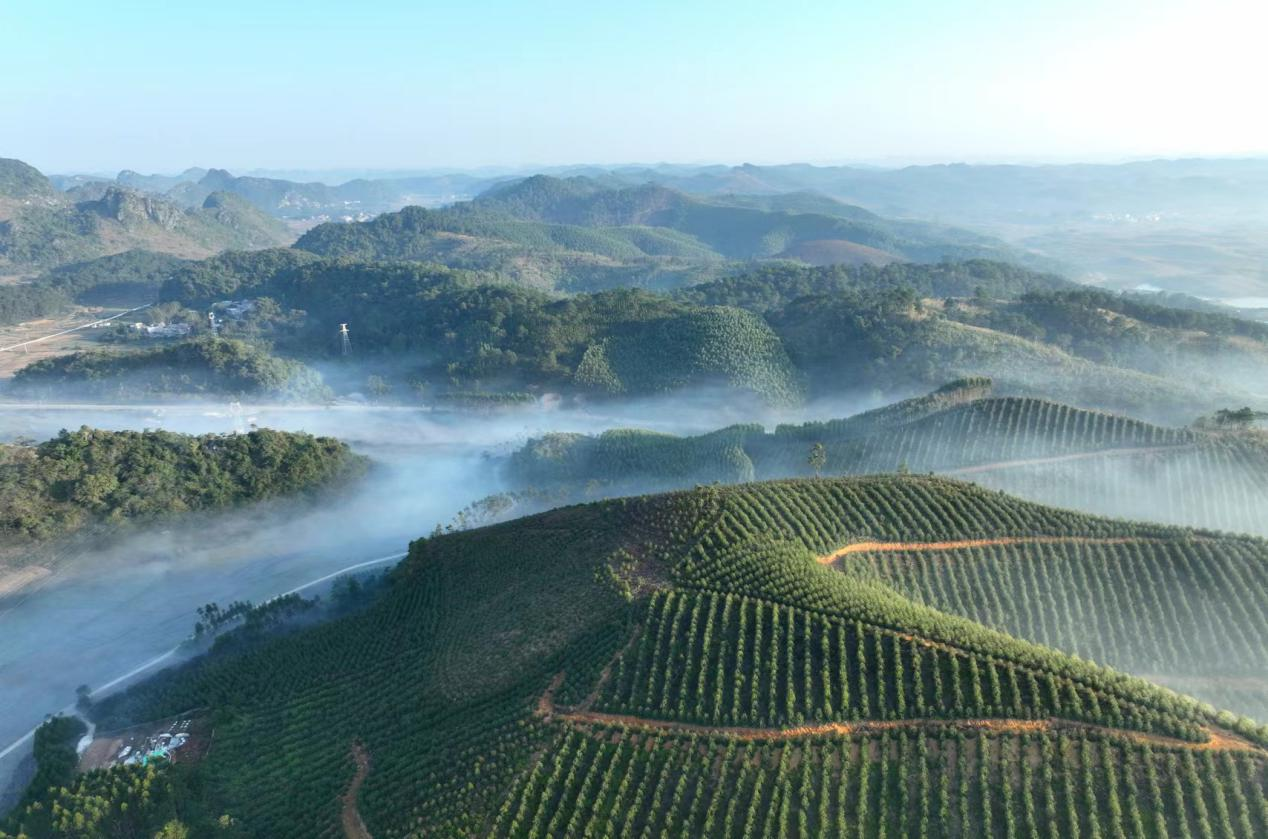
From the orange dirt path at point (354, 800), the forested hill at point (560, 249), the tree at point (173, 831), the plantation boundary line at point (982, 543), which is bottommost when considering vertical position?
the orange dirt path at point (354, 800)

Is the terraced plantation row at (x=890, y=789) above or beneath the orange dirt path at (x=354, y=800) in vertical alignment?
above

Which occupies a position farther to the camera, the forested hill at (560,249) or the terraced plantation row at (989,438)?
the forested hill at (560,249)

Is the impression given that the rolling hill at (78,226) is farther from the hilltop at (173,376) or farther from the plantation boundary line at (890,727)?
the plantation boundary line at (890,727)

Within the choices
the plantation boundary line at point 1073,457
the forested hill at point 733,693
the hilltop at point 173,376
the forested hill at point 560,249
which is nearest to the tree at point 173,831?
the forested hill at point 733,693

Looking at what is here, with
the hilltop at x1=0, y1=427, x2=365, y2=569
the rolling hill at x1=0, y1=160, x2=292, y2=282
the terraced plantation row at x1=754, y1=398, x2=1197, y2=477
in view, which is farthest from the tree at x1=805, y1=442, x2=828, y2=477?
the rolling hill at x1=0, y1=160, x2=292, y2=282

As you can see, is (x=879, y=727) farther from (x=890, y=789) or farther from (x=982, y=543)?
(x=982, y=543)

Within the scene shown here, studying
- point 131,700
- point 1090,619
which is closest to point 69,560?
point 131,700

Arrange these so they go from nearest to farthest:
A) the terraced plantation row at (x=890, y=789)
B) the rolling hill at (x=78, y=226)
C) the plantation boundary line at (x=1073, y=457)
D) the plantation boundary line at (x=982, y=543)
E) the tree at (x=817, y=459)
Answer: the terraced plantation row at (x=890, y=789) → the plantation boundary line at (x=982, y=543) → the plantation boundary line at (x=1073, y=457) → the tree at (x=817, y=459) → the rolling hill at (x=78, y=226)
